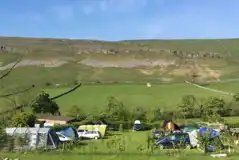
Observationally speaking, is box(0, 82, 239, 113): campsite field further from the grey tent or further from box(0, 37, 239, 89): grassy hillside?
the grey tent

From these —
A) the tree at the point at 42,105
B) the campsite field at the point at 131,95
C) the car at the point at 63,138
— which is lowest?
the car at the point at 63,138

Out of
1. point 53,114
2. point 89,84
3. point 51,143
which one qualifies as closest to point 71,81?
point 89,84

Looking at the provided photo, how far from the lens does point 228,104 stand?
69.8 m

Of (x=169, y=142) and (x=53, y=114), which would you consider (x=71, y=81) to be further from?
(x=169, y=142)

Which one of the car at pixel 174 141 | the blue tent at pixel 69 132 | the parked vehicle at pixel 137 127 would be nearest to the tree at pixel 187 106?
the parked vehicle at pixel 137 127

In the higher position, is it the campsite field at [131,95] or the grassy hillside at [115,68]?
the grassy hillside at [115,68]

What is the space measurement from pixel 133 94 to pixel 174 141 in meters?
46.5

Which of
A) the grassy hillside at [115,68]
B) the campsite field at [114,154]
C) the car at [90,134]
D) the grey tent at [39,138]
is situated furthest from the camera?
the grassy hillside at [115,68]

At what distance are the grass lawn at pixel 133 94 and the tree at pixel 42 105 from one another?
12.0 feet

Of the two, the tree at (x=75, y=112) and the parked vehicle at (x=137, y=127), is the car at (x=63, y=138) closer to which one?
the parked vehicle at (x=137, y=127)

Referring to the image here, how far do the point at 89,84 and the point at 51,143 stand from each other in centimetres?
5492

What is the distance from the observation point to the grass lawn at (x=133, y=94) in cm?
7300

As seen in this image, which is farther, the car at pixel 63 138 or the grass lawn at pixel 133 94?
the grass lawn at pixel 133 94

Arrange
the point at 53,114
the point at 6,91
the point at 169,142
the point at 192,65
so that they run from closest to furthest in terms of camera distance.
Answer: the point at 169,142, the point at 53,114, the point at 6,91, the point at 192,65
